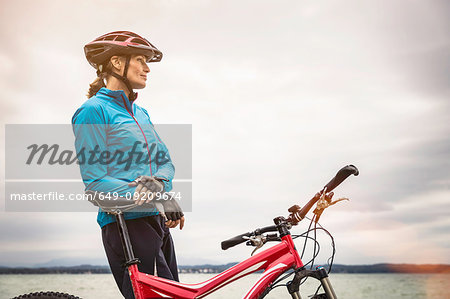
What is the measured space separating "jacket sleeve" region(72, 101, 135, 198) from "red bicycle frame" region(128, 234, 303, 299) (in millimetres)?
389

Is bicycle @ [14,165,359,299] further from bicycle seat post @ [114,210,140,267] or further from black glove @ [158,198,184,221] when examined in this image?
black glove @ [158,198,184,221]

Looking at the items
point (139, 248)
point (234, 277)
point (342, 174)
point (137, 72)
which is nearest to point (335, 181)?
point (342, 174)

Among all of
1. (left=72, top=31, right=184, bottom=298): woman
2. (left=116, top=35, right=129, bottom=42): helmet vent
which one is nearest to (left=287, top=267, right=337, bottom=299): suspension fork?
(left=72, top=31, right=184, bottom=298): woman

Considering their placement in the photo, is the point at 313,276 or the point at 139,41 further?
the point at 139,41

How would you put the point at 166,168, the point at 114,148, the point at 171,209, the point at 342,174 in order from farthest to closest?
the point at 166,168 → the point at 114,148 → the point at 171,209 → the point at 342,174

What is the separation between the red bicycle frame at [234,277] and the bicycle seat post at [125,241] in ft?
0.09

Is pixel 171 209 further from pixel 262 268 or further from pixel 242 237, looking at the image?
pixel 262 268

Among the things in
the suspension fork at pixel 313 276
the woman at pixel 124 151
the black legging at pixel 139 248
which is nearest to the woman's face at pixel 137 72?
the woman at pixel 124 151

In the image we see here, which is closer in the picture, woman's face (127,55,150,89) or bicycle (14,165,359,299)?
bicycle (14,165,359,299)

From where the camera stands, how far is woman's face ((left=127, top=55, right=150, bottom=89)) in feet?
7.71

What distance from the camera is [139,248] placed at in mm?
2053

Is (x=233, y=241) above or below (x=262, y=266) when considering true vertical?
above

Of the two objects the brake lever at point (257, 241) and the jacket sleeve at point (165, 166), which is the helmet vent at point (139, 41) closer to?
the jacket sleeve at point (165, 166)

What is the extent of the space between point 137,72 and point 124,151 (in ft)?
1.62
